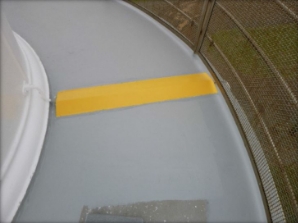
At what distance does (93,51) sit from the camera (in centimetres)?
200

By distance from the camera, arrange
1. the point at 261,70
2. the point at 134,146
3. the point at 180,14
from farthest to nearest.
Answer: the point at 261,70 → the point at 180,14 → the point at 134,146

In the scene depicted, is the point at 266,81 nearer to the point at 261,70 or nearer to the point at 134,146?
the point at 261,70

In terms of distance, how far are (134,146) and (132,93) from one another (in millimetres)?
447

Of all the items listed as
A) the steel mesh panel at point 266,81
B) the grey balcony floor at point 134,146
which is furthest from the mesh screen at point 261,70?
the grey balcony floor at point 134,146

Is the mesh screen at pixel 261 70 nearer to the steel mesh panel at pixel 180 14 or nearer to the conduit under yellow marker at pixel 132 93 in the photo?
the steel mesh panel at pixel 180 14

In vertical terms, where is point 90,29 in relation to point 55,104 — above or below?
above

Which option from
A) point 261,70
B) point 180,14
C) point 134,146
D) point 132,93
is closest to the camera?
point 134,146

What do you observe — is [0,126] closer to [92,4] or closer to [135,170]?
[135,170]

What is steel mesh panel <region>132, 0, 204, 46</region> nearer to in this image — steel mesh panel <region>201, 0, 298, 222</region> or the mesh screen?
the mesh screen

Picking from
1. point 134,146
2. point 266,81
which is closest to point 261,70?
point 266,81

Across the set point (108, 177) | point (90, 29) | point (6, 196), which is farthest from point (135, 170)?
point (90, 29)

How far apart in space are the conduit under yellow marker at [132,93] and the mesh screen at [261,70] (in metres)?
0.21

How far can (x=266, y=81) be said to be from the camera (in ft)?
8.26

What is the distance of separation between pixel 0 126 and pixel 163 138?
0.94 meters
